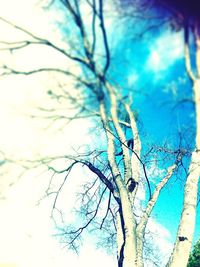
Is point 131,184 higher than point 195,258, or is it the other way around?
point 195,258

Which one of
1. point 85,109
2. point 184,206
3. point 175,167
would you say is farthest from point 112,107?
point 175,167

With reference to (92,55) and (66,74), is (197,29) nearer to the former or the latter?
(92,55)

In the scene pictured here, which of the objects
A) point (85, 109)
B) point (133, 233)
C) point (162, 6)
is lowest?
point (133, 233)

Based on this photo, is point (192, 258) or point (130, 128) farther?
point (192, 258)

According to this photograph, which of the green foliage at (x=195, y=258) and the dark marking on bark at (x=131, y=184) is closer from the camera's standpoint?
the dark marking on bark at (x=131, y=184)

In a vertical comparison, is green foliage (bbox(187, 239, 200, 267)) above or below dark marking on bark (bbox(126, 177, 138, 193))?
above

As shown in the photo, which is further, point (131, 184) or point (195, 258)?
point (195, 258)

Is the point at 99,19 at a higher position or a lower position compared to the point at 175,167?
lower

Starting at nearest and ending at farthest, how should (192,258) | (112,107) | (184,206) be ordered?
(112,107) < (184,206) < (192,258)

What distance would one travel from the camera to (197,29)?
4891 mm

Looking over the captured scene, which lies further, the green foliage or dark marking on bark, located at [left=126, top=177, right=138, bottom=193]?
the green foliage

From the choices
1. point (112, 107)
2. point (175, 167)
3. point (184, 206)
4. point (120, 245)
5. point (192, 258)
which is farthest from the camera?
point (192, 258)

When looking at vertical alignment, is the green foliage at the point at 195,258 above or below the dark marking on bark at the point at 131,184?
above

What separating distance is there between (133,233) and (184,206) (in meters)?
0.96
